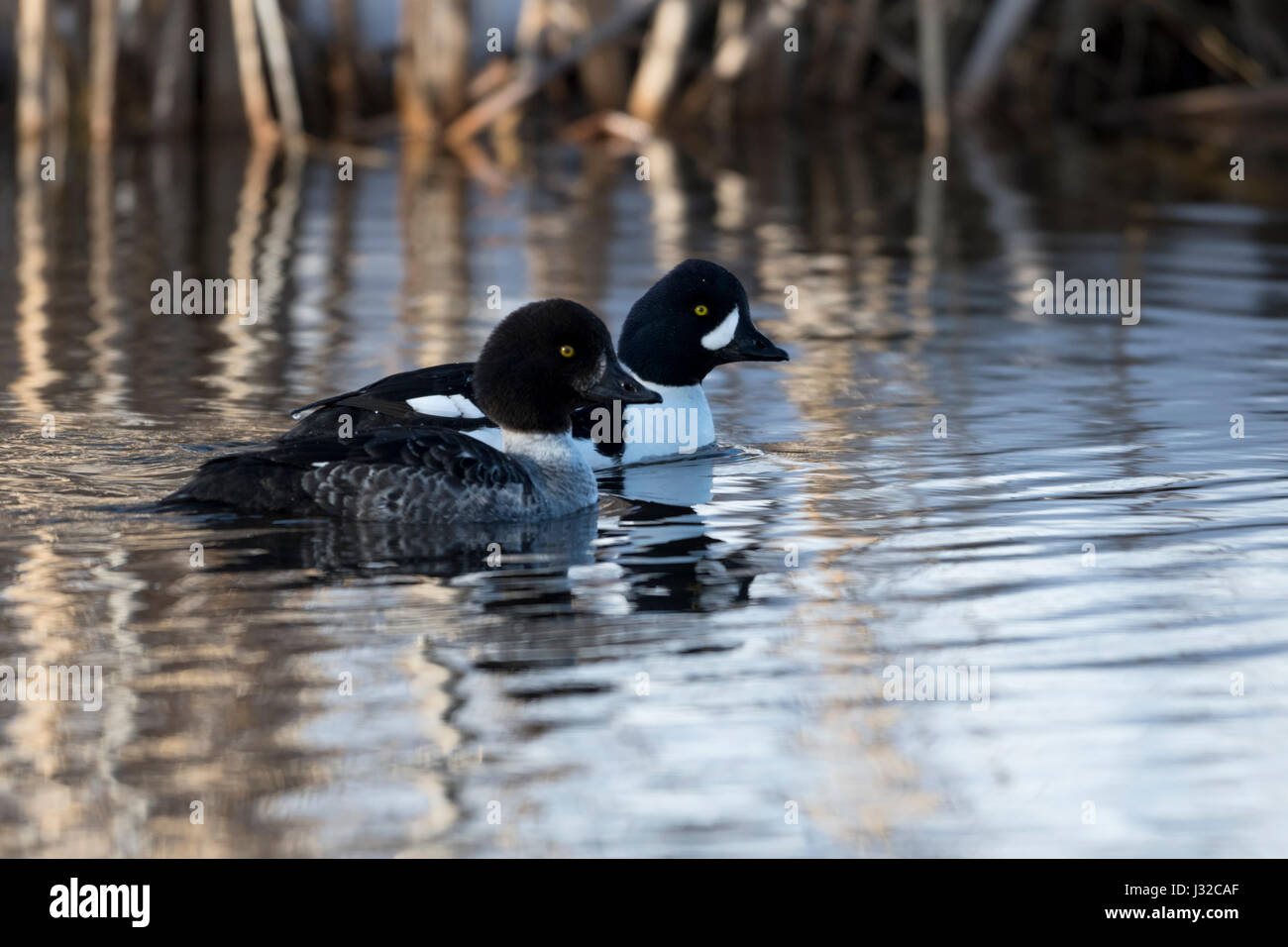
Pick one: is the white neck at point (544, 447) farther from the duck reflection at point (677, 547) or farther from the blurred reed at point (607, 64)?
the blurred reed at point (607, 64)

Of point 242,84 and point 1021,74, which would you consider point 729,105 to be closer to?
point 1021,74

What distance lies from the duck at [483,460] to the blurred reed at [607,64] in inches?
456

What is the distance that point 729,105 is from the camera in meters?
24.8

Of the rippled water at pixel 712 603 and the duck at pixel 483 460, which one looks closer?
the rippled water at pixel 712 603

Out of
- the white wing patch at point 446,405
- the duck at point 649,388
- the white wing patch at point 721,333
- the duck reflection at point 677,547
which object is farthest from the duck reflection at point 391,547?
the white wing patch at point 721,333

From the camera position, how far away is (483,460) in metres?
7.46

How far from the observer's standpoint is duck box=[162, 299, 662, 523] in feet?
24.3

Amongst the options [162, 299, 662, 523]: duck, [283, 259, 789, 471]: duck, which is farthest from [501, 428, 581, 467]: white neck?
[283, 259, 789, 471]: duck

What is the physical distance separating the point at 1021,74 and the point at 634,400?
60.4 ft

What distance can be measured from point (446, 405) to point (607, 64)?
15.6 meters

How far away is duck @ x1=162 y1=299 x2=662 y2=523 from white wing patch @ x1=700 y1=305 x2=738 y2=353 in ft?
4.54

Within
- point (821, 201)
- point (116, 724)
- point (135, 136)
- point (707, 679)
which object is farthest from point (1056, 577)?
point (135, 136)

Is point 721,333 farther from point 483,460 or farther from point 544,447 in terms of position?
point 483,460

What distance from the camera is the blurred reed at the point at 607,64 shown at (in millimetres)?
20312
